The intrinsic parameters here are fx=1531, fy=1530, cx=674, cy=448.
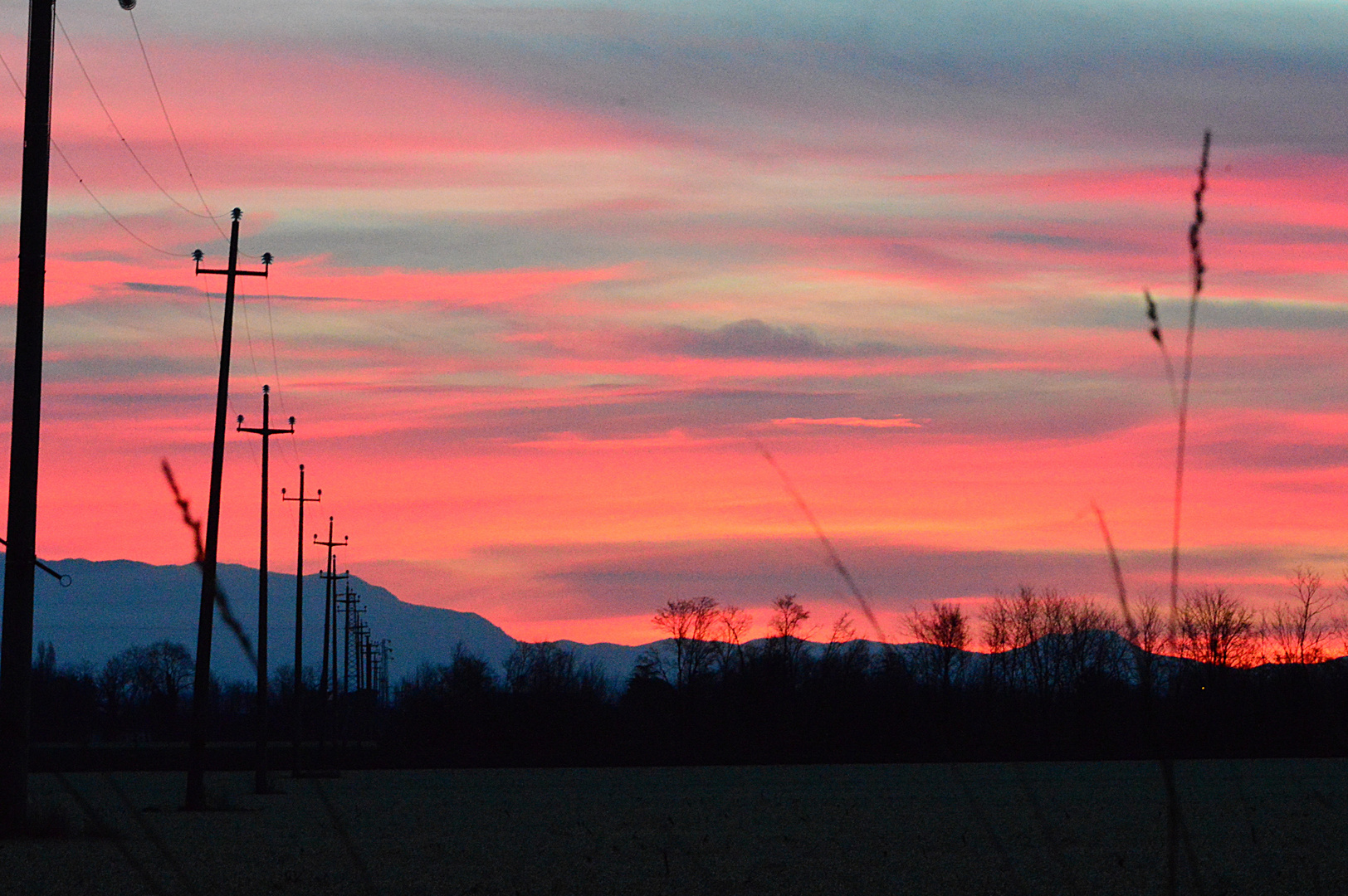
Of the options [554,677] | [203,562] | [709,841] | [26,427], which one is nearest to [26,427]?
[26,427]

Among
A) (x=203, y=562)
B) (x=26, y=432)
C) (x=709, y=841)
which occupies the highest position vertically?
(x=26, y=432)

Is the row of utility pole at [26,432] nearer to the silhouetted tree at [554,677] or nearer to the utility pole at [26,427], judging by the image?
the utility pole at [26,427]

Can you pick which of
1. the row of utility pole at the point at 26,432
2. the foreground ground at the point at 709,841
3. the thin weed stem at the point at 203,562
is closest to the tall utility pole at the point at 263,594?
the foreground ground at the point at 709,841

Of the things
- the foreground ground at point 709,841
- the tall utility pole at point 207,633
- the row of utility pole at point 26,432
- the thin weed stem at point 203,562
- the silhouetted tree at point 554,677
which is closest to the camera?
the thin weed stem at point 203,562

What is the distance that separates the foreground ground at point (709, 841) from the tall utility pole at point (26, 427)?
4.23ft

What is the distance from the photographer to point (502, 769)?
246 ft

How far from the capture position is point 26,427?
65.6ft

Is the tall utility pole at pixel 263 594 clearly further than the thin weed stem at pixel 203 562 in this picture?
Yes

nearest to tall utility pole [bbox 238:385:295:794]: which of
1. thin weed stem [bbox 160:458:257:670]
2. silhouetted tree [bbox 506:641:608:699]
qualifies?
thin weed stem [bbox 160:458:257:670]

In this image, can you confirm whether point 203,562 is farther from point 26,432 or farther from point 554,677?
point 554,677

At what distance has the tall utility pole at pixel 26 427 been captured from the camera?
19578 mm

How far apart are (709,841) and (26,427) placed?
464 inches

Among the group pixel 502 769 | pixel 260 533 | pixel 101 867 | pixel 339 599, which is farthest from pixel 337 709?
pixel 101 867

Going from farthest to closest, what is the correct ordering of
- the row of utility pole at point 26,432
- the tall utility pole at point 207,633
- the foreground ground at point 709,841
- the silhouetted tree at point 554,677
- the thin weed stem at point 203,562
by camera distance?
the silhouetted tree at point 554,677 < the tall utility pole at point 207,633 < the row of utility pole at point 26,432 < the foreground ground at point 709,841 < the thin weed stem at point 203,562
